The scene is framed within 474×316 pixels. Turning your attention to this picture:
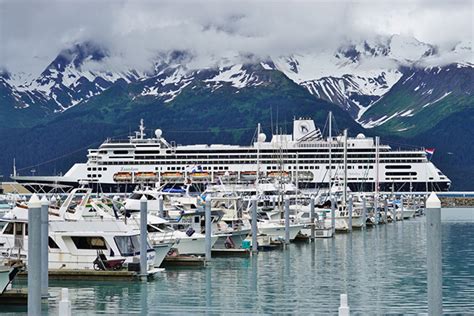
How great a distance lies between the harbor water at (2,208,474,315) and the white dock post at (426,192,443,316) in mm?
13904

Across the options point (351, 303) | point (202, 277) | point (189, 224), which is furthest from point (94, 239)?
point (189, 224)

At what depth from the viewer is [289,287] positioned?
3738 centimetres

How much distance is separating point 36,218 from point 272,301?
1457 cm

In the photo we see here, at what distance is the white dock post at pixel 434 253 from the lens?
55.3ft

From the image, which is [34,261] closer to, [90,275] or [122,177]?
[90,275]

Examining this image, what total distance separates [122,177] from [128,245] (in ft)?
421

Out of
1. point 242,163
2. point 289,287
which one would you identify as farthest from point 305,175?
point 289,287

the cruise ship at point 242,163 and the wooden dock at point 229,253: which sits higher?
the cruise ship at point 242,163

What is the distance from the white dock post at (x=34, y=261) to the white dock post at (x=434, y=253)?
23.0ft

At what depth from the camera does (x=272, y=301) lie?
33375 mm

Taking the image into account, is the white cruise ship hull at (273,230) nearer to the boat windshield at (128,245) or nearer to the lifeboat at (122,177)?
the boat windshield at (128,245)

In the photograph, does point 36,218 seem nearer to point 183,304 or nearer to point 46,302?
point 46,302

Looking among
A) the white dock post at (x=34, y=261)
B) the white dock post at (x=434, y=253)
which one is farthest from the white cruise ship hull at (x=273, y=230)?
the white dock post at (x=434, y=253)

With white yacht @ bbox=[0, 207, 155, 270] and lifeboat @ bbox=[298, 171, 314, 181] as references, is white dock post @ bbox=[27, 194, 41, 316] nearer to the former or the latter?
white yacht @ bbox=[0, 207, 155, 270]
